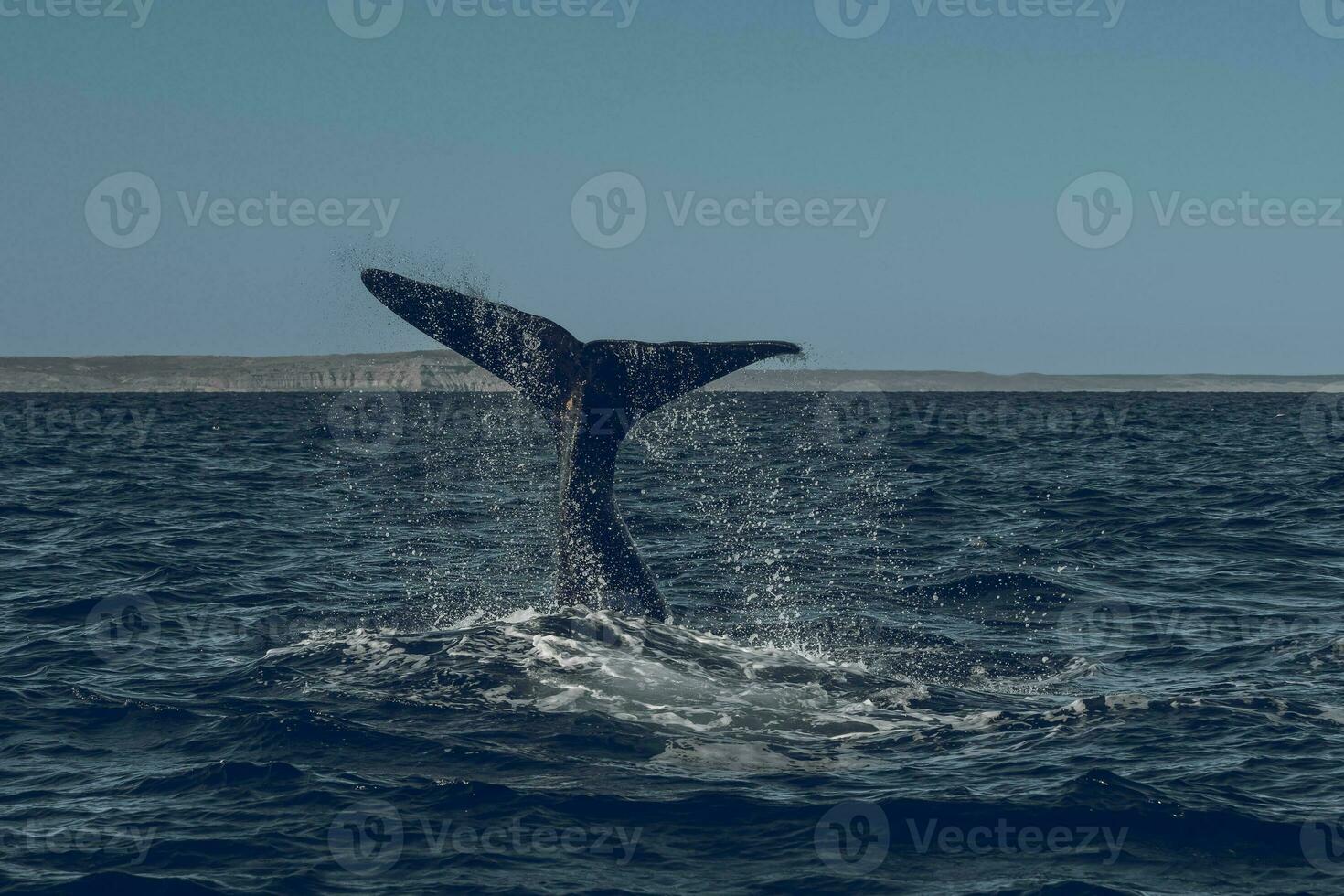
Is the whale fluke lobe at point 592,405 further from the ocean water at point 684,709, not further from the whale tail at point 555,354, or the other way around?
the ocean water at point 684,709

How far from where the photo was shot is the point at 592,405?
12602 mm

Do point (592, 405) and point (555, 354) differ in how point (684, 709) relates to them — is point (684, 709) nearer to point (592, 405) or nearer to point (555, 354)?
point (592, 405)

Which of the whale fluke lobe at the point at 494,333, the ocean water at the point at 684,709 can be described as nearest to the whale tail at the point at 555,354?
the whale fluke lobe at the point at 494,333

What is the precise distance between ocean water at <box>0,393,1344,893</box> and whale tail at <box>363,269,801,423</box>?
86.7 inches

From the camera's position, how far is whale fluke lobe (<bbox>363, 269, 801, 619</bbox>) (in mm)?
12312

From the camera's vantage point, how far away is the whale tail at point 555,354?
1149 cm

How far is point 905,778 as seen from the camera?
9.18 metres

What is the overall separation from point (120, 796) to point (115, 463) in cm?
3269

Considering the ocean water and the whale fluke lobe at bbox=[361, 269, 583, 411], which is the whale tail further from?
the ocean water

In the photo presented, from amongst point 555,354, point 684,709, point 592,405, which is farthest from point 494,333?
point 684,709

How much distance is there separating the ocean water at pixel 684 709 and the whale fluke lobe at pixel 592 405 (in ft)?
1.33

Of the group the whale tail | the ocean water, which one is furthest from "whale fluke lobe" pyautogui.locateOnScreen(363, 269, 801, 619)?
the ocean water

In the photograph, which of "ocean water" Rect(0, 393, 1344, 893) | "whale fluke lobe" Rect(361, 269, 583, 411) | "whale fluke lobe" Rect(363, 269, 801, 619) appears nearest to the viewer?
"ocean water" Rect(0, 393, 1344, 893)

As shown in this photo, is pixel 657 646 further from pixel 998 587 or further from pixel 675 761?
pixel 998 587
